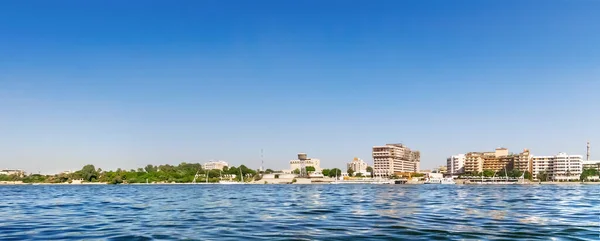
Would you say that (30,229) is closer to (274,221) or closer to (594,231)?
(274,221)

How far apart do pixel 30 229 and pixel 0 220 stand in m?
5.32

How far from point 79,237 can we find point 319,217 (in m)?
11.3

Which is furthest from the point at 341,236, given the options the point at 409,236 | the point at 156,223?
the point at 156,223

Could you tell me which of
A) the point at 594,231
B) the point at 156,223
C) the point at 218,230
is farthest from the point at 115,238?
the point at 594,231

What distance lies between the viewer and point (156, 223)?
21.9m

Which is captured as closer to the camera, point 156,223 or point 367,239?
point 367,239

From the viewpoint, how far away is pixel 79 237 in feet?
56.2

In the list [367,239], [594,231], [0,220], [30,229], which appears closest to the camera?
[367,239]

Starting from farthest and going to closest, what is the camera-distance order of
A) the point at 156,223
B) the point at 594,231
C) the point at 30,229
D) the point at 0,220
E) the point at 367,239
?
the point at 0,220
the point at 156,223
the point at 30,229
the point at 594,231
the point at 367,239

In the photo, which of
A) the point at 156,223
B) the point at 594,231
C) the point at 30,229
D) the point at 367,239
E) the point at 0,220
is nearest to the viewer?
the point at 367,239

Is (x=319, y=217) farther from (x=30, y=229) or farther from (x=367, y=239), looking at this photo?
(x=30, y=229)

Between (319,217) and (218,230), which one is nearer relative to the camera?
(218,230)

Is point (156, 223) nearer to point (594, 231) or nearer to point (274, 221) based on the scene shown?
point (274, 221)

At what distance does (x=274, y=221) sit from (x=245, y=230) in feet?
12.0
